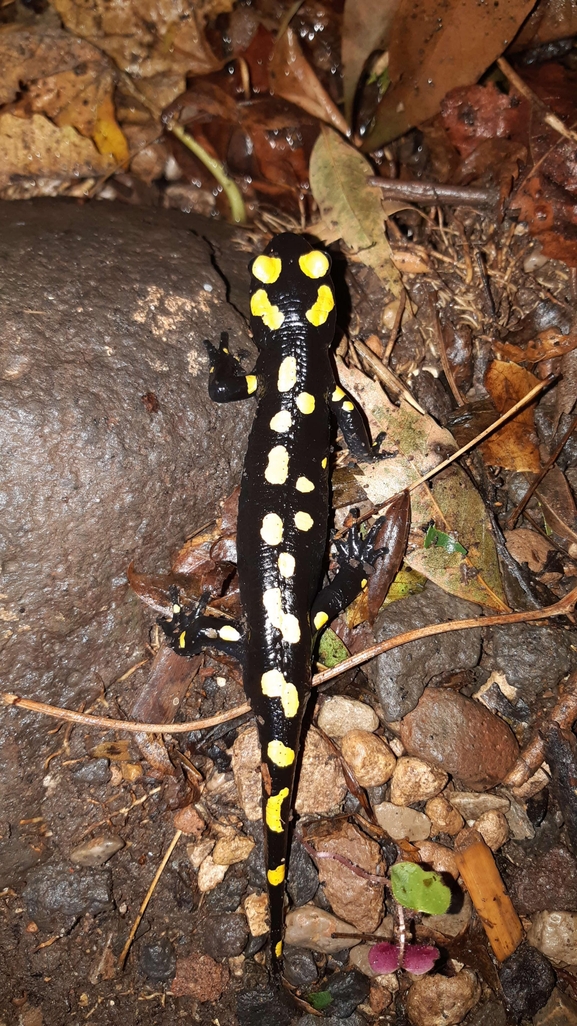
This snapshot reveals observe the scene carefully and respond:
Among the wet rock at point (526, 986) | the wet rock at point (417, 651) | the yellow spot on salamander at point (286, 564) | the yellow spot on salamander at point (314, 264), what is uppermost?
the yellow spot on salamander at point (314, 264)

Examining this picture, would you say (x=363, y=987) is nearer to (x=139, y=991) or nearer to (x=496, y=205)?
(x=139, y=991)

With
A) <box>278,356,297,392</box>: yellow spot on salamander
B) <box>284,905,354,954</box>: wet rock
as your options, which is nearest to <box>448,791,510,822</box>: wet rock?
<box>284,905,354,954</box>: wet rock

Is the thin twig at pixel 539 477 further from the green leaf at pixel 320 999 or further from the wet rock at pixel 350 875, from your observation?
the green leaf at pixel 320 999

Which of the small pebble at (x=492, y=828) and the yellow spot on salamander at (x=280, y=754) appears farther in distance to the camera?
the small pebble at (x=492, y=828)

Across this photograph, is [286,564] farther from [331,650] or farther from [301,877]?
[301,877]

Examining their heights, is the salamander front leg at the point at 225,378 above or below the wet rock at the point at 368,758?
above

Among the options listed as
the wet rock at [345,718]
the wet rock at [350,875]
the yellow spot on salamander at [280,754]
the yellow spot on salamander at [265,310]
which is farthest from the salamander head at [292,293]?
the wet rock at [350,875]

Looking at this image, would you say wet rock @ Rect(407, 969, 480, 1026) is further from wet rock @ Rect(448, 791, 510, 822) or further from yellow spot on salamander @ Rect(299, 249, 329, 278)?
yellow spot on salamander @ Rect(299, 249, 329, 278)
